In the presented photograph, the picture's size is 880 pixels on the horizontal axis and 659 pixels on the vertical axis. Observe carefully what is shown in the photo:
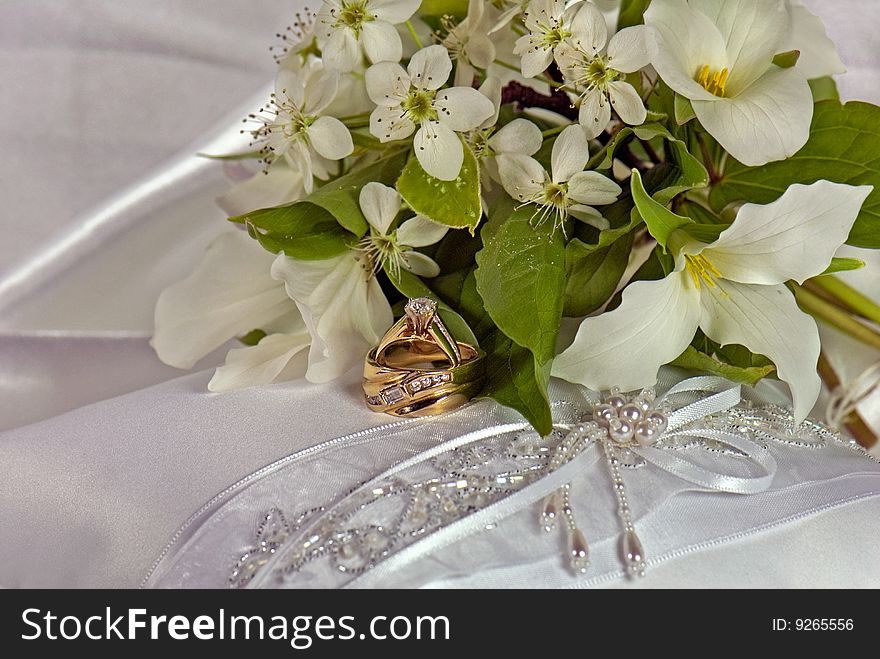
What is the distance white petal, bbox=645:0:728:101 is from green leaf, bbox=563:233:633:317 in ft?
0.32

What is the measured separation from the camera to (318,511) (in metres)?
0.48

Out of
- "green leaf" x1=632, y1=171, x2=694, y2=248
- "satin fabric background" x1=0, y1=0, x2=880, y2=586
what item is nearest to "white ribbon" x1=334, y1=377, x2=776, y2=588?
"green leaf" x1=632, y1=171, x2=694, y2=248

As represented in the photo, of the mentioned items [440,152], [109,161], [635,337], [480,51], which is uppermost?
[109,161]

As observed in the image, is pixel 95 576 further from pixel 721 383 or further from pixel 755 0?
pixel 755 0

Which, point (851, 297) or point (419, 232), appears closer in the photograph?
point (419, 232)

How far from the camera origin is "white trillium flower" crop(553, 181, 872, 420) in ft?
1.52

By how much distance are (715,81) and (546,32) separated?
11 cm

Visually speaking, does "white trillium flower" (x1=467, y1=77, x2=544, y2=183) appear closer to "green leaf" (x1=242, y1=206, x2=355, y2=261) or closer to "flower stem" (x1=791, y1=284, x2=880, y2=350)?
"green leaf" (x1=242, y1=206, x2=355, y2=261)

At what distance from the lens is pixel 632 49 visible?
0.47 meters

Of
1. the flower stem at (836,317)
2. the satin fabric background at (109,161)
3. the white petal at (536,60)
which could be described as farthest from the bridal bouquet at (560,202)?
the satin fabric background at (109,161)

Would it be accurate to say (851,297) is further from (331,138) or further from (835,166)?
(331,138)

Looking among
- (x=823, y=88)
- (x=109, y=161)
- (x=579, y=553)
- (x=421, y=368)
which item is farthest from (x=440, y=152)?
(x=109, y=161)

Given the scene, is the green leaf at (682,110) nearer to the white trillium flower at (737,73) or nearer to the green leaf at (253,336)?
the white trillium flower at (737,73)

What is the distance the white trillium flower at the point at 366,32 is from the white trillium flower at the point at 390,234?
0.08m
